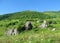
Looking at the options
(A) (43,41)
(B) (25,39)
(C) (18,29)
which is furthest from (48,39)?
(C) (18,29)

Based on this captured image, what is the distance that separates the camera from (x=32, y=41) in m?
12.6

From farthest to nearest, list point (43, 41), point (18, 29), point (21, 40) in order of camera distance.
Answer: point (18, 29) → point (21, 40) → point (43, 41)

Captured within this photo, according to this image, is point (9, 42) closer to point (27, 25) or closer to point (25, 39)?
point (25, 39)

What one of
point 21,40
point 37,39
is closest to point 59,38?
point 37,39

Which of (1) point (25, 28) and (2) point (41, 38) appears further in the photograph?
(1) point (25, 28)

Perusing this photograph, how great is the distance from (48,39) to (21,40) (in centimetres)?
166

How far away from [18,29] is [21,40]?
370 feet

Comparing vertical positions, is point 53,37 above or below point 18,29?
above

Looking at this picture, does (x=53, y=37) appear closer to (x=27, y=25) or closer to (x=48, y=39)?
(x=48, y=39)

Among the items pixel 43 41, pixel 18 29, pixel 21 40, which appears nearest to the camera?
pixel 43 41

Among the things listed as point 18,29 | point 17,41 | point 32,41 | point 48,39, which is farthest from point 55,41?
point 18,29

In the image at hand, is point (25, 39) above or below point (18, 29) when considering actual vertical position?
above

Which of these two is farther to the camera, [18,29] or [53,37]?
[18,29]

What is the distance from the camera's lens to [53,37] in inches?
517
